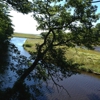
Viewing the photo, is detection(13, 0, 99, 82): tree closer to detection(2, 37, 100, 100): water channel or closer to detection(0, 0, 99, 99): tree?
detection(0, 0, 99, 99): tree

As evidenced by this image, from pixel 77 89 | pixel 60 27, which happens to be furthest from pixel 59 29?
pixel 77 89

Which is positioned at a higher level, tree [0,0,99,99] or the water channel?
tree [0,0,99,99]

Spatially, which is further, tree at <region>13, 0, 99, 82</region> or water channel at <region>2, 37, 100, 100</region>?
water channel at <region>2, 37, 100, 100</region>

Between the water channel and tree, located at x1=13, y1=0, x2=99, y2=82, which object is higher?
tree, located at x1=13, y1=0, x2=99, y2=82

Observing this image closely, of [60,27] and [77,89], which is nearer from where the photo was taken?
[60,27]

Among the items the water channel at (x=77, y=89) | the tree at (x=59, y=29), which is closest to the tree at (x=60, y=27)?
the tree at (x=59, y=29)

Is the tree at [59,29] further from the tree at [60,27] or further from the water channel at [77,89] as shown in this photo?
the water channel at [77,89]

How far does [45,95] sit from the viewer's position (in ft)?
71.5

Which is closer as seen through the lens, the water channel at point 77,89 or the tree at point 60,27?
the tree at point 60,27

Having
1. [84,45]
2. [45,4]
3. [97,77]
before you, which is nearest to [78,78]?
[97,77]

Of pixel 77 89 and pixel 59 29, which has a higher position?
pixel 59 29

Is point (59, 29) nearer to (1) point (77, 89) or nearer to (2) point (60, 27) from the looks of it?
(2) point (60, 27)

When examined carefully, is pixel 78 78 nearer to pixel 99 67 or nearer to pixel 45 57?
pixel 99 67

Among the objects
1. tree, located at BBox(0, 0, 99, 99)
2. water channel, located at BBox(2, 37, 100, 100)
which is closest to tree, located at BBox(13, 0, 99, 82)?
tree, located at BBox(0, 0, 99, 99)
